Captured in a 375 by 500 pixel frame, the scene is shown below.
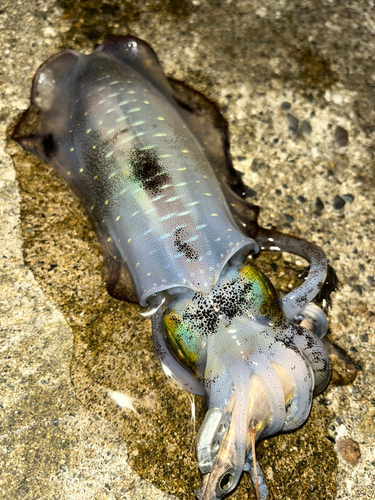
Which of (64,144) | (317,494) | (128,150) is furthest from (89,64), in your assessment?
(317,494)

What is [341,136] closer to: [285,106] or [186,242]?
[285,106]

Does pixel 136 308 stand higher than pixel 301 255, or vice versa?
pixel 136 308

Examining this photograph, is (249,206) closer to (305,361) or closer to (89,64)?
(305,361)

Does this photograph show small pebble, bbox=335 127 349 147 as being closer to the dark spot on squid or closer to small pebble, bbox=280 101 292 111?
small pebble, bbox=280 101 292 111

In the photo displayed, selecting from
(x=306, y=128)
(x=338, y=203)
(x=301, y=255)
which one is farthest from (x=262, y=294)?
(x=306, y=128)

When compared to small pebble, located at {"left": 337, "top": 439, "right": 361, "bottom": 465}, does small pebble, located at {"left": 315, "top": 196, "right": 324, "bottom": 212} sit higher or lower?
higher

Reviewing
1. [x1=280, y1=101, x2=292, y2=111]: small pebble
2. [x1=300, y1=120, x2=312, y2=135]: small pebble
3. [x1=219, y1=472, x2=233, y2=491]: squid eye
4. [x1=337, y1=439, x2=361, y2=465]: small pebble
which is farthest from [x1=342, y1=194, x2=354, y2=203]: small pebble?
[x1=219, y1=472, x2=233, y2=491]: squid eye

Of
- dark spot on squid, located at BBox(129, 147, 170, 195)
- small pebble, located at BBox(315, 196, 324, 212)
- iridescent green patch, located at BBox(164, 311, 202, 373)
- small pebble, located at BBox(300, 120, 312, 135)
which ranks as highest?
dark spot on squid, located at BBox(129, 147, 170, 195)
